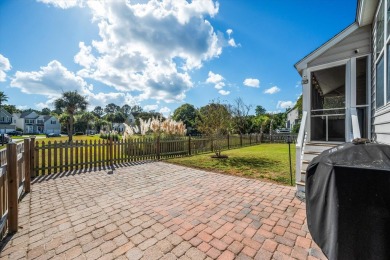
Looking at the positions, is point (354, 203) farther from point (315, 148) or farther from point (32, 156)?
point (32, 156)

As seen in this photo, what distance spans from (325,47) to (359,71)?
1.75m

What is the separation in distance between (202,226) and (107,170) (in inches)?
206

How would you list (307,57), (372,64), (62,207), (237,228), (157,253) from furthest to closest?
(307,57), (372,64), (62,207), (237,228), (157,253)

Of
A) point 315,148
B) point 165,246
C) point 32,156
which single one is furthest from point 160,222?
point 32,156

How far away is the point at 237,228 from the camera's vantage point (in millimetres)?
3014

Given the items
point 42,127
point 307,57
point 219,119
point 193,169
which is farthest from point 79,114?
point 307,57

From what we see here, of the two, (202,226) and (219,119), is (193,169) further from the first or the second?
(219,119)

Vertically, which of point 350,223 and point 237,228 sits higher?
point 350,223

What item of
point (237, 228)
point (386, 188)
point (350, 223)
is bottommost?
point (237, 228)

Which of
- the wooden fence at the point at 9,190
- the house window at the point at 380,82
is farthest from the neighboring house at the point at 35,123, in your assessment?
the house window at the point at 380,82

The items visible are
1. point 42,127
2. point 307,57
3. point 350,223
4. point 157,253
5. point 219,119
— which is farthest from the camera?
point 42,127

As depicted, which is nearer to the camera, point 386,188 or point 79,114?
point 386,188

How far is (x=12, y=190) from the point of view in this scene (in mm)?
2939

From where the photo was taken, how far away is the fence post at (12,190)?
2.88 m
